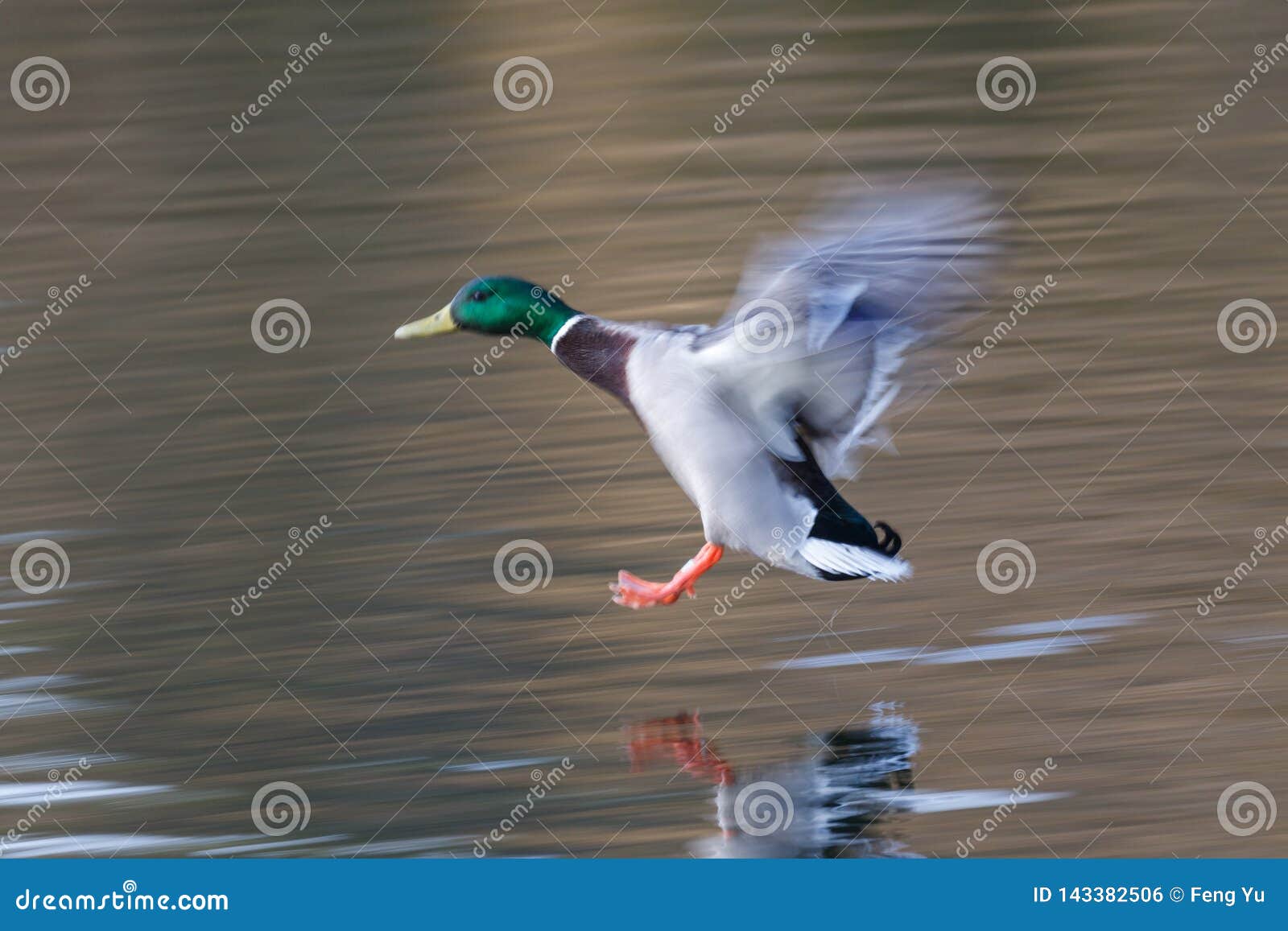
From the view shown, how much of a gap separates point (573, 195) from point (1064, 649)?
7.31 metres

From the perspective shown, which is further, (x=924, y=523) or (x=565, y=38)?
(x=565, y=38)

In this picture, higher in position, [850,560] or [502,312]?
[502,312]

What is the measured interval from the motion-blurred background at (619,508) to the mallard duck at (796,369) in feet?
1.41

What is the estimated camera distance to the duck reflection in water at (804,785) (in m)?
5.21

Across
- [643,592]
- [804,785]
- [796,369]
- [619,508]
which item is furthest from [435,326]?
[804,785]

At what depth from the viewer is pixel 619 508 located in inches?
305

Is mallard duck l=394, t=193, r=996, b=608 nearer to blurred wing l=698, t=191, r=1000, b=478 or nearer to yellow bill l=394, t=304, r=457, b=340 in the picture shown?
blurred wing l=698, t=191, r=1000, b=478

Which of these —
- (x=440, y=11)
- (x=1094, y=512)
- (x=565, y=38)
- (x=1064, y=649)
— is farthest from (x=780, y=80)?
(x=1064, y=649)

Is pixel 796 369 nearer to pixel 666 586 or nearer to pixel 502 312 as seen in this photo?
pixel 666 586

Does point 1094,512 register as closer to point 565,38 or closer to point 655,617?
point 655,617

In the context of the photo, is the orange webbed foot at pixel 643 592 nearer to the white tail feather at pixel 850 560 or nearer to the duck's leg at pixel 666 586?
the duck's leg at pixel 666 586

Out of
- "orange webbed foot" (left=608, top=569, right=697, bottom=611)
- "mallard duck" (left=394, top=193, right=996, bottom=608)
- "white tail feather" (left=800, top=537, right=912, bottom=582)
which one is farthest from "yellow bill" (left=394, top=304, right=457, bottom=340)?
"white tail feather" (left=800, top=537, right=912, bottom=582)

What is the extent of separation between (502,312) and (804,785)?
1.80 metres

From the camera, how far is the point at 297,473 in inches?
337
